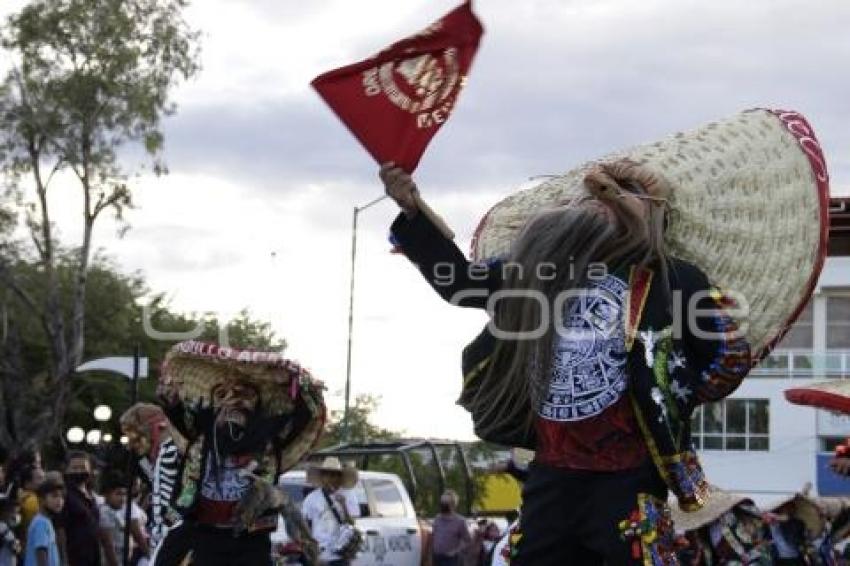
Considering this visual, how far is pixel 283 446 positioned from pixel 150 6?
2602 cm

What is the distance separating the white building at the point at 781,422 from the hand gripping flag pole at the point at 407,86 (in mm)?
45912

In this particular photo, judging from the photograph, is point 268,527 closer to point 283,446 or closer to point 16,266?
point 283,446

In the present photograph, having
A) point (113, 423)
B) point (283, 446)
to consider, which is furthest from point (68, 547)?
point (113, 423)

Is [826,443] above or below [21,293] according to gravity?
below

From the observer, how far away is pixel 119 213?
110 feet

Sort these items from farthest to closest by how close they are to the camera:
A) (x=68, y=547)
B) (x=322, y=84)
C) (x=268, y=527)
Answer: (x=68, y=547), (x=268, y=527), (x=322, y=84)

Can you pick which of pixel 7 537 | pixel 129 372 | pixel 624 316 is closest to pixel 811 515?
pixel 7 537

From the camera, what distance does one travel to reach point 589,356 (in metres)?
5.07

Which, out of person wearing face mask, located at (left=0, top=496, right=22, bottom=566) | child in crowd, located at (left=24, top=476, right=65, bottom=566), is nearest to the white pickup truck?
child in crowd, located at (left=24, top=476, right=65, bottom=566)

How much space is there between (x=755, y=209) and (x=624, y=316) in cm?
69

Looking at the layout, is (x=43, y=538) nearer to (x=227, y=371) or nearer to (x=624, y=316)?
(x=227, y=371)

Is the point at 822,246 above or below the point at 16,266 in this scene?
below

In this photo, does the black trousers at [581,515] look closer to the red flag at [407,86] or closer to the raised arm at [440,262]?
the raised arm at [440,262]

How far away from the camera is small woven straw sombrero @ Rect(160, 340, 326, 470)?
891 cm
